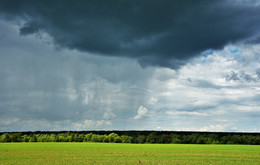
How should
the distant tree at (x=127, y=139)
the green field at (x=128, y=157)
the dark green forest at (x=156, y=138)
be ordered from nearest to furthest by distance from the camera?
the green field at (x=128, y=157) → the dark green forest at (x=156, y=138) → the distant tree at (x=127, y=139)

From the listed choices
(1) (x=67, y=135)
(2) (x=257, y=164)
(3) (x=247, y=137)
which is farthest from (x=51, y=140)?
(2) (x=257, y=164)

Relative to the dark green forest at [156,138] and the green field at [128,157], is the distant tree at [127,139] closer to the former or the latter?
the dark green forest at [156,138]

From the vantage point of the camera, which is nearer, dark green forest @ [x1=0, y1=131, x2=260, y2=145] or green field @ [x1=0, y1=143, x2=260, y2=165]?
green field @ [x1=0, y1=143, x2=260, y2=165]

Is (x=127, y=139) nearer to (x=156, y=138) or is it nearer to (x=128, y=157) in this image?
(x=156, y=138)

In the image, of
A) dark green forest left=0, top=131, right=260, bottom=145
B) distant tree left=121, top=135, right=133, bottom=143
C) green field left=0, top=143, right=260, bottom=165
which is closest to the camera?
green field left=0, top=143, right=260, bottom=165

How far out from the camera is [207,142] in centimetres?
11644

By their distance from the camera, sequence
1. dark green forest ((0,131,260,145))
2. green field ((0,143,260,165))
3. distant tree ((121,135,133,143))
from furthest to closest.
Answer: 1. distant tree ((121,135,133,143))
2. dark green forest ((0,131,260,145))
3. green field ((0,143,260,165))

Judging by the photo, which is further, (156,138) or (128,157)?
(156,138)

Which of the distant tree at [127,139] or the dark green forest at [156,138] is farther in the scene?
the distant tree at [127,139]

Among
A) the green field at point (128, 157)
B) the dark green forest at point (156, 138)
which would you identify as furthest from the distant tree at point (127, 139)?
the green field at point (128, 157)

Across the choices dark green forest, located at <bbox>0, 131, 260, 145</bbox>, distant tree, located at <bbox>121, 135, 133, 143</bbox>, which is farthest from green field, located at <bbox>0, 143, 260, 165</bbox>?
distant tree, located at <bbox>121, 135, 133, 143</bbox>

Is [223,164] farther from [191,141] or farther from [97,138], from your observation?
[97,138]

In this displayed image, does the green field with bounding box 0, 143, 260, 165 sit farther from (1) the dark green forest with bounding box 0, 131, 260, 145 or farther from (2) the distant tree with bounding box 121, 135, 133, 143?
(2) the distant tree with bounding box 121, 135, 133, 143

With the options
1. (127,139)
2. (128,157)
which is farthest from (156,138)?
(128,157)
